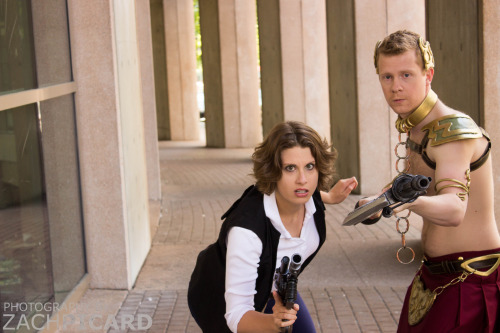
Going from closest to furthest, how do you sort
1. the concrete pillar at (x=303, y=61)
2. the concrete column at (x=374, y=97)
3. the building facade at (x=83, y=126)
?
the building facade at (x=83, y=126), the concrete column at (x=374, y=97), the concrete pillar at (x=303, y=61)

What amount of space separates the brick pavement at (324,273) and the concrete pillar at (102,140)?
373 mm

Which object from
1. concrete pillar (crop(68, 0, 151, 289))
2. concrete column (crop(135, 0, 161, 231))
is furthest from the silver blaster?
concrete column (crop(135, 0, 161, 231))

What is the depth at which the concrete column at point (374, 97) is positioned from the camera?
11.6 meters

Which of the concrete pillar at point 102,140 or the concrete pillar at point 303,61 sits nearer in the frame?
the concrete pillar at point 102,140

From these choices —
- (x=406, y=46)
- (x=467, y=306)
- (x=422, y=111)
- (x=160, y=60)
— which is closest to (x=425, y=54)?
(x=406, y=46)

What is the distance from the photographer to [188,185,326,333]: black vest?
3150 mm

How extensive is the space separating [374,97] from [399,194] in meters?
9.72

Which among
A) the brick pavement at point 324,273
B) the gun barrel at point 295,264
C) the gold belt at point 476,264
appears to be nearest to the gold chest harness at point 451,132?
the gold belt at point 476,264

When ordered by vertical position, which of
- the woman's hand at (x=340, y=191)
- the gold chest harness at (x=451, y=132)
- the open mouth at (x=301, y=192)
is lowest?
the woman's hand at (x=340, y=191)

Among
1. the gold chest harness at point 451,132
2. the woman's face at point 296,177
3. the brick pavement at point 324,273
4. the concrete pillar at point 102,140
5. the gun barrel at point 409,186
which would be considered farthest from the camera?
the concrete pillar at point 102,140

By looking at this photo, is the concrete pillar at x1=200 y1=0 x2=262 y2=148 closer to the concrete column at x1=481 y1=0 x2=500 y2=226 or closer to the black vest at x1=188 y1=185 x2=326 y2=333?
the concrete column at x1=481 y1=0 x2=500 y2=226

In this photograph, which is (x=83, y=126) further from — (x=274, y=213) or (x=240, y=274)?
(x=240, y=274)

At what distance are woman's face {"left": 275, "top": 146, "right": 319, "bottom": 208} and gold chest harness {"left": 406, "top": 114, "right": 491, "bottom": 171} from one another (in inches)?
17.9

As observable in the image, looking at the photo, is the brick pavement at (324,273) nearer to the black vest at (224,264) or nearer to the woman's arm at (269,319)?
the black vest at (224,264)
